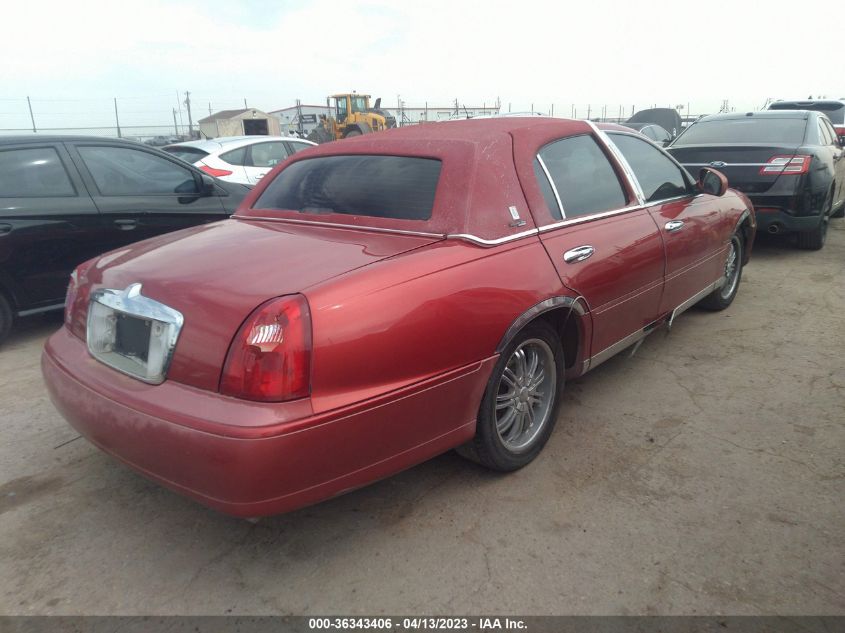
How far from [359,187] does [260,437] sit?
4.63 feet

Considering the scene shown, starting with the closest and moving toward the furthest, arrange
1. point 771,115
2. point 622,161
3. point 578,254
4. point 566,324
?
point 578,254, point 566,324, point 622,161, point 771,115

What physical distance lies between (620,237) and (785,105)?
42.4 feet

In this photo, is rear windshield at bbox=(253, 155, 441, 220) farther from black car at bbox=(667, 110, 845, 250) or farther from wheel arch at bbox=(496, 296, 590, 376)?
black car at bbox=(667, 110, 845, 250)

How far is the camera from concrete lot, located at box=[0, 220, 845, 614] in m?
2.10

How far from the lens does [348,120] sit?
2398cm

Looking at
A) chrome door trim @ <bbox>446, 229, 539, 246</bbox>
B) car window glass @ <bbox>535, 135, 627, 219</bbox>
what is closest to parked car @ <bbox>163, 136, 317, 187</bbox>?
car window glass @ <bbox>535, 135, 627, 219</bbox>

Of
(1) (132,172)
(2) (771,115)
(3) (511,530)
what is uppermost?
(2) (771,115)

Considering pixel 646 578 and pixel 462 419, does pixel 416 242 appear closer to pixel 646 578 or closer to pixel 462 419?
pixel 462 419

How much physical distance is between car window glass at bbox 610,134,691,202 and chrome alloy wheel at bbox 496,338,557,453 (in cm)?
135

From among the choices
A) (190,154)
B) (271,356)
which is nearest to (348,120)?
(190,154)

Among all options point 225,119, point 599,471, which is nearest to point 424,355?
point 599,471

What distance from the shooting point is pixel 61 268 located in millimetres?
4473

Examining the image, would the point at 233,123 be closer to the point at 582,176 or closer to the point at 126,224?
the point at 126,224

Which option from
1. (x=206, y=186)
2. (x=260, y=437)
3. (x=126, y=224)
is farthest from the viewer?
(x=206, y=186)
